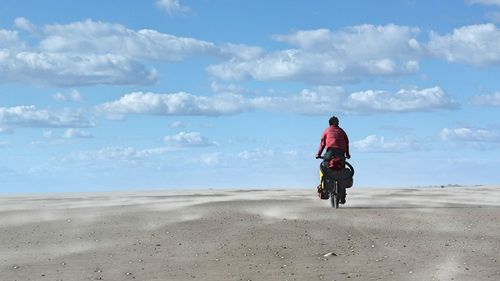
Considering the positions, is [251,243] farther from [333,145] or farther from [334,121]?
[334,121]

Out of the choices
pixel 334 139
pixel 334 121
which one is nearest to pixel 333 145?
pixel 334 139

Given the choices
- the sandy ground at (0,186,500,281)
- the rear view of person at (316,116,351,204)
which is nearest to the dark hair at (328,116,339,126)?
the rear view of person at (316,116,351,204)

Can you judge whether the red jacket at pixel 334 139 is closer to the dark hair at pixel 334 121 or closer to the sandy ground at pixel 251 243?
the dark hair at pixel 334 121

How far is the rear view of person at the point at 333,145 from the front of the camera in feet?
60.4

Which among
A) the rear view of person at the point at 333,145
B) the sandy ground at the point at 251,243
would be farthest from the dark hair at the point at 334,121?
the sandy ground at the point at 251,243

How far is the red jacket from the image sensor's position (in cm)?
1842

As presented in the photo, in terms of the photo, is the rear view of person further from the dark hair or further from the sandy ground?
the sandy ground

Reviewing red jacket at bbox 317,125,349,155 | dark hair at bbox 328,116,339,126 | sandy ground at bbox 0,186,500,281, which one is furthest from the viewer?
dark hair at bbox 328,116,339,126

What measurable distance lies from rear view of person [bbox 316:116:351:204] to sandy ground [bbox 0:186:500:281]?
1705 millimetres

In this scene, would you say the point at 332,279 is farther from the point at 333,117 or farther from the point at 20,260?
the point at 333,117

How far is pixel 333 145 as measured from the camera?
60.4ft

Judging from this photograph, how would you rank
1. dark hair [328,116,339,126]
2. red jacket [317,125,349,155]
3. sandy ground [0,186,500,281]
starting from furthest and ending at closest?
dark hair [328,116,339,126]
red jacket [317,125,349,155]
sandy ground [0,186,500,281]

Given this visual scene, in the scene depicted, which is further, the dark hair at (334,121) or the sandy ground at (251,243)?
the dark hair at (334,121)

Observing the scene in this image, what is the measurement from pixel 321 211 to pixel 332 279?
6.86m
